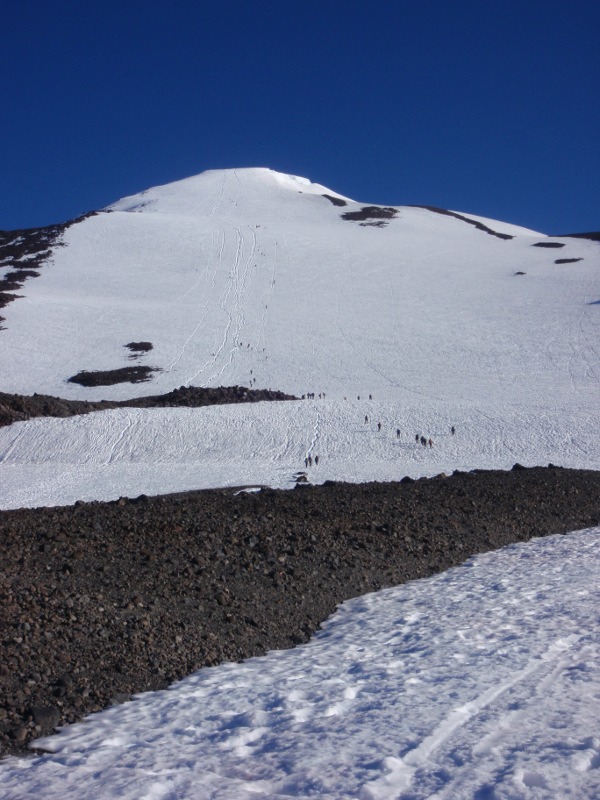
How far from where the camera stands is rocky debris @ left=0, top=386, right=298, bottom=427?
94.5 feet

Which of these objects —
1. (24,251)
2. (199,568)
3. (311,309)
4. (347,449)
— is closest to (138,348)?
(311,309)

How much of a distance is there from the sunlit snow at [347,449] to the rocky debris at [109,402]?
197 cm

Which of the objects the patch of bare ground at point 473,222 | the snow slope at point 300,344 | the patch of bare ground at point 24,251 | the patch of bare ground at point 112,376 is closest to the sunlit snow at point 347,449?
the snow slope at point 300,344

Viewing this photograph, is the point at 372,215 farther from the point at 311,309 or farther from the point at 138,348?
the point at 138,348

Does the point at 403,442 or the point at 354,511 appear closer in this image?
the point at 354,511

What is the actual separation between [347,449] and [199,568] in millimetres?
15751

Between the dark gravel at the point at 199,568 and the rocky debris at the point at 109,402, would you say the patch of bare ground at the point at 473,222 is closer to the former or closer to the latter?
the rocky debris at the point at 109,402

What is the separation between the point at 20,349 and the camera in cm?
4731

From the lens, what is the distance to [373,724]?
19.5 feet

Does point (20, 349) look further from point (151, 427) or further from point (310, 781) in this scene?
point (310, 781)

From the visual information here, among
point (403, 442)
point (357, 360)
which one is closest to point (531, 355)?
point (357, 360)

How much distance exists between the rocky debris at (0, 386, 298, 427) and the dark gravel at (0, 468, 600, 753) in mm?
14422

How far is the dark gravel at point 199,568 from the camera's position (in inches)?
272

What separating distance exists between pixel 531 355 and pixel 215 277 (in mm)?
31282
